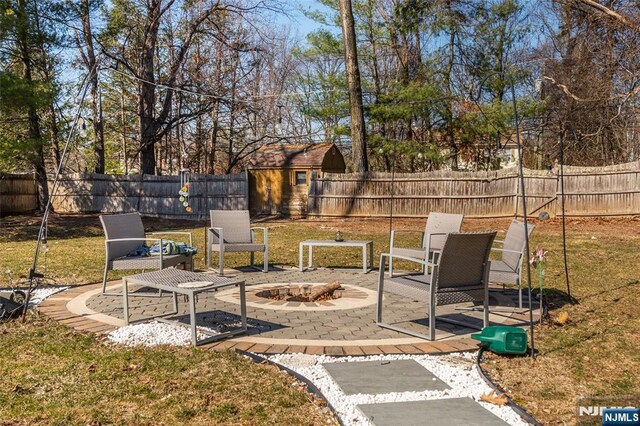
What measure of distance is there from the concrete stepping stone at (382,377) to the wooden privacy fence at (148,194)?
16.3 meters

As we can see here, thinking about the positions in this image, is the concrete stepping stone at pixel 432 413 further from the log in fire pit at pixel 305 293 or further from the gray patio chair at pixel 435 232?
the gray patio chair at pixel 435 232

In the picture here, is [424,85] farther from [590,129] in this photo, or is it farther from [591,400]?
[591,400]

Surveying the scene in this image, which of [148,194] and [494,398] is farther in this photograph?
[148,194]

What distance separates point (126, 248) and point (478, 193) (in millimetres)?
13171

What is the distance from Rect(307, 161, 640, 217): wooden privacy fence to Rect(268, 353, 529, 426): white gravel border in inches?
447

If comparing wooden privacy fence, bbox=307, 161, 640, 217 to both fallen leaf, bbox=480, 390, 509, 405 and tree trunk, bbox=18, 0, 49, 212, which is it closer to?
tree trunk, bbox=18, 0, 49, 212

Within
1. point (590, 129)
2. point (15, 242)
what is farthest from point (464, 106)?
point (15, 242)

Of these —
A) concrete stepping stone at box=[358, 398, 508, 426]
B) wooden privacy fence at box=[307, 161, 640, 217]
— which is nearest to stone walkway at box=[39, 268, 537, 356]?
concrete stepping stone at box=[358, 398, 508, 426]

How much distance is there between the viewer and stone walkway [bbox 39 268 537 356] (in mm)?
4141

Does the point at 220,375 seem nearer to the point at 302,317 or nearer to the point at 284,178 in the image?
the point at 302,317

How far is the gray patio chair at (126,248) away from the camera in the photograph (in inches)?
225

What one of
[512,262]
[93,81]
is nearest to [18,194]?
[93,81]

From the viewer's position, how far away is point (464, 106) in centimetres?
2144

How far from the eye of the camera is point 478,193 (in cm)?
1731
